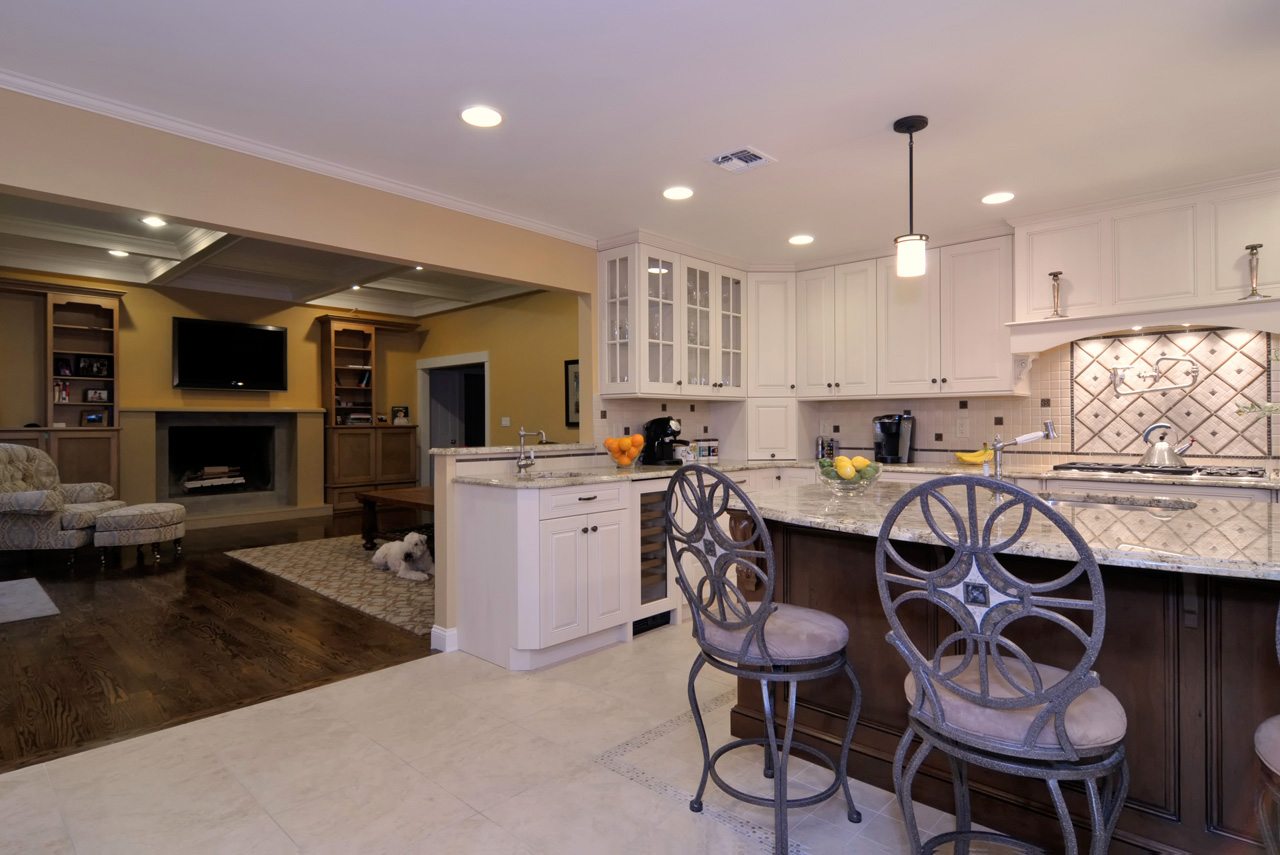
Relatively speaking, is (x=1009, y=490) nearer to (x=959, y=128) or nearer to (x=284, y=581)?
(x=959, y=128)

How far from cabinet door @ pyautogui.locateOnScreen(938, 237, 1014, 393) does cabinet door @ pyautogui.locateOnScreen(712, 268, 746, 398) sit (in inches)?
55.5

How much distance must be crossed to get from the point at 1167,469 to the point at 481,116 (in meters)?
3.83

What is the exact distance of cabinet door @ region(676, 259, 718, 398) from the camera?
4.71 metres

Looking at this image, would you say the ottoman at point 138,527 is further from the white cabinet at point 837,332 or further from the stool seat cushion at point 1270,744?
the stool seat cushion at point 1270,744

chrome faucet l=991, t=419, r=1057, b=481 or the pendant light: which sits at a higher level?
the pendant light

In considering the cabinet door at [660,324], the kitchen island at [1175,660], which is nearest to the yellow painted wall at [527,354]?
the cabinet door at [660,324]

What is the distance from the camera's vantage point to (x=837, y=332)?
5051mm

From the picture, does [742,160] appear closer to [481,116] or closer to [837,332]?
[481,116]

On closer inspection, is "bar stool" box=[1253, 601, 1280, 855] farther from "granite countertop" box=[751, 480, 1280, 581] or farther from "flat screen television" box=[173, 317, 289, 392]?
"flat screen television" box=[173, 317, 289, 392]

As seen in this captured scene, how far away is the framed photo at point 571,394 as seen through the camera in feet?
20.9

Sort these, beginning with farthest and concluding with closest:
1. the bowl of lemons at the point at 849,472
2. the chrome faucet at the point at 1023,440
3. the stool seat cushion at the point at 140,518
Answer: the stool seat cushion at the point at 140,518 < the bowl of lemons at the point at 849,472 < the chrome faucet at the point at 1023,440

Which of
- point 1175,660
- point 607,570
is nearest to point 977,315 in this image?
point 607,570

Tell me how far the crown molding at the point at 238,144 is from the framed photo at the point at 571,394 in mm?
2327

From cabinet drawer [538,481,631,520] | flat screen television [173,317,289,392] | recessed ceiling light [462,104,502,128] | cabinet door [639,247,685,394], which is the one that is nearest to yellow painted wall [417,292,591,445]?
cabinet door [639,247,685,394]
